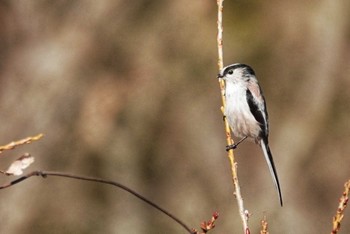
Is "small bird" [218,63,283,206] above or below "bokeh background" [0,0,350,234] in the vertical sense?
below

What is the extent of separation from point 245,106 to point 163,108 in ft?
38.5

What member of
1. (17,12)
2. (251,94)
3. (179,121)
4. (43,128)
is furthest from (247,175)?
(251,94)

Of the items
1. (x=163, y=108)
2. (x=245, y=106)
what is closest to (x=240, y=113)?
(x=245, y=106)

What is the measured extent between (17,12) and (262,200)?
6579 millimetres

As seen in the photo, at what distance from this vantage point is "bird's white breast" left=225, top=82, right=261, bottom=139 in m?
6.21

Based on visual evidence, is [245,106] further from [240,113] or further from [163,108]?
[163,108]

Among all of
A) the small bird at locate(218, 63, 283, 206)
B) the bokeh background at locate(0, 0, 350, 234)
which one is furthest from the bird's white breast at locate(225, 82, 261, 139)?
the bokeh background at locate(0, 0, 350, 234)

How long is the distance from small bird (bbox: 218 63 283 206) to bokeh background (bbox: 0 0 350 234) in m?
10.4

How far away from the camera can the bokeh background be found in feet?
56.5

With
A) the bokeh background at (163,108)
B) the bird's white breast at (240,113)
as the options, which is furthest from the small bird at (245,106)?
the bokeh background at (163,108)

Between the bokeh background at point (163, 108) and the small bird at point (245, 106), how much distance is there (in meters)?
10.4

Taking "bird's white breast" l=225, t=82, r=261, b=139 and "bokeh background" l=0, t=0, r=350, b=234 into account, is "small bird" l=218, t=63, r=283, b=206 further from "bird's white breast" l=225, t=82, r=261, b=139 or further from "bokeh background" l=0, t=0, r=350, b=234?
"bokeh background" l=0, t=0, r=350, b=234

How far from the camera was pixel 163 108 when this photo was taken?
18.1m

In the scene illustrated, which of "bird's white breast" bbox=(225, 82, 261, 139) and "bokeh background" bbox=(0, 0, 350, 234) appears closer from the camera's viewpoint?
"bird's white breast" bbox=(225, 82, 261, 139)
